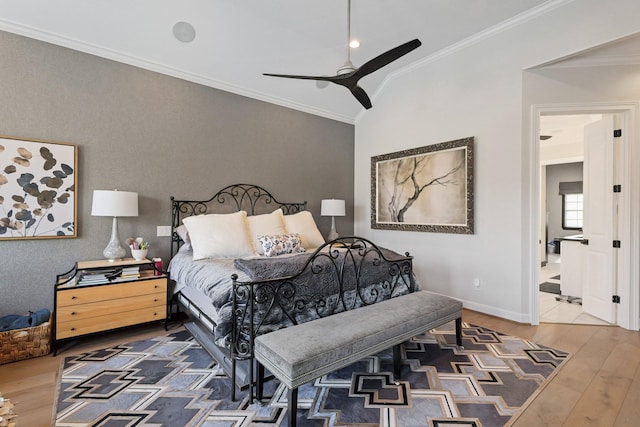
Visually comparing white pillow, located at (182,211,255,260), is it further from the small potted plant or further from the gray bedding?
the small potted plant

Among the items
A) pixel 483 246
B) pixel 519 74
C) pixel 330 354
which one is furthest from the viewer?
pixel 483 246

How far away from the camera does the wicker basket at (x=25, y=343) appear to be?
2486 mm

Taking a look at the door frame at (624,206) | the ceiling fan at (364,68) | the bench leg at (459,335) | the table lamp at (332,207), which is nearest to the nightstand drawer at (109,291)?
the ceiling fan at (364,68)

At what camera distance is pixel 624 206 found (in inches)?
131

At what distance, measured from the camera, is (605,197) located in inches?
139

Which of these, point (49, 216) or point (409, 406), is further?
point (49, 216)

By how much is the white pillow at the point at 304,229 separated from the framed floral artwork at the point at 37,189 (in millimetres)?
2365

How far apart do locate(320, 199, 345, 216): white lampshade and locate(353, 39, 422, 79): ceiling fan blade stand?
248 centimetres

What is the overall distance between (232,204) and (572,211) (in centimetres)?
947

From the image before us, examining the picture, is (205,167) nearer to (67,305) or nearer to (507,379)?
(67,305)

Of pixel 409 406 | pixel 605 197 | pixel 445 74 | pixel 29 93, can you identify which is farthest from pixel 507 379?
pixel 29 93

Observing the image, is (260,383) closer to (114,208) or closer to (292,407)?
(292,407)

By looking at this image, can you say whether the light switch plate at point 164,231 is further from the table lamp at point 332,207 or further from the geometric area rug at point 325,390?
the table lamp at point 332,207

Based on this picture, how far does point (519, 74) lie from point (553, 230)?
741cm
